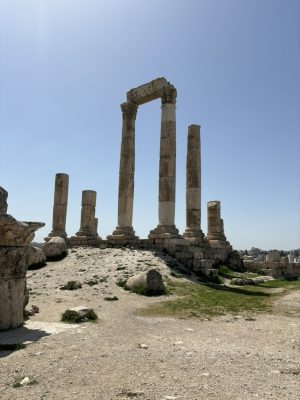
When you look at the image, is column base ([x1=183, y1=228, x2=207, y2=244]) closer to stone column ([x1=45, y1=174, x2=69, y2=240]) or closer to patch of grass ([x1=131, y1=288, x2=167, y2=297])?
stone column ([x1=45, y1=174, x2=69, y2=240])

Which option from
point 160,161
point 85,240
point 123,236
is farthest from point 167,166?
point 85,240

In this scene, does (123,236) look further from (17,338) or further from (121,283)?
(17,338)

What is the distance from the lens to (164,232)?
867 inches

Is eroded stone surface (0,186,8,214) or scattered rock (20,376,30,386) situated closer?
scattered rock (20,376,30,386)

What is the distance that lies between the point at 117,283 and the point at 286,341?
8.21 meters

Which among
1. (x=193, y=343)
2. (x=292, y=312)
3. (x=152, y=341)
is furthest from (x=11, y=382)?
(x=292, y=312)

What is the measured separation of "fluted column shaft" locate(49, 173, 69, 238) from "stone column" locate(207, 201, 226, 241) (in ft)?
36.6

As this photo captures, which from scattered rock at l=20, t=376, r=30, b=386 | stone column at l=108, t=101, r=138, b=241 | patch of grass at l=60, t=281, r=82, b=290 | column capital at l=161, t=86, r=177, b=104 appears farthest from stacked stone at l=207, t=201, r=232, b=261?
scattered rock at l=20, t=376, r=30, b=386

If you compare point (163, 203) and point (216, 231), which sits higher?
point (163, 203)

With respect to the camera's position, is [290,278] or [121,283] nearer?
[121,283]

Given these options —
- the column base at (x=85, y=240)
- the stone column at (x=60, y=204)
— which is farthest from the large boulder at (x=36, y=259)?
the stone column at (x=60, y=204)

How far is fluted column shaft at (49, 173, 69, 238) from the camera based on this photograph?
91.2ft

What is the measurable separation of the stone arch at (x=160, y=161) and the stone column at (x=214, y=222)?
634 centimetres

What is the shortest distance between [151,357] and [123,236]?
1789 cm
